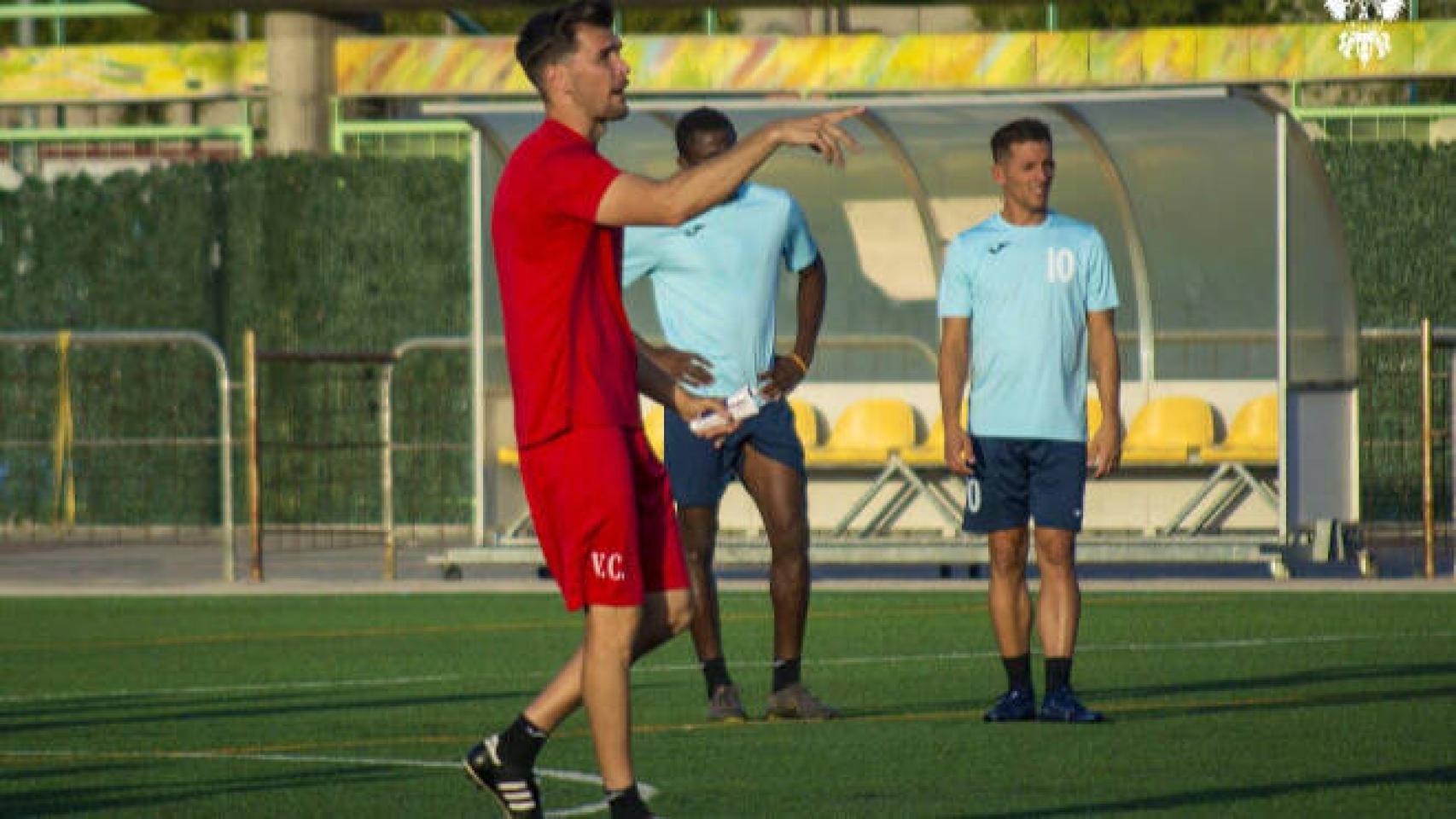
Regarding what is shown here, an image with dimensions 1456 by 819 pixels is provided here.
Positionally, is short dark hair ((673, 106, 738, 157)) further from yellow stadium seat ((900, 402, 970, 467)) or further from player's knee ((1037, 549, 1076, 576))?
yellow stadium seat ((900, 402, 970, 467))

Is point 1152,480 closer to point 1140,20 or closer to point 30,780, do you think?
point 30,780

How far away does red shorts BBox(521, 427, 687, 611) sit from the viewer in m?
7.37

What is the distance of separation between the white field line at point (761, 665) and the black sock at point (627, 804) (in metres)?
4.91

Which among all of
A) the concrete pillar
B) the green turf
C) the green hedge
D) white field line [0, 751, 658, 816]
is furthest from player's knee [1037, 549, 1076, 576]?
the concrete pillar

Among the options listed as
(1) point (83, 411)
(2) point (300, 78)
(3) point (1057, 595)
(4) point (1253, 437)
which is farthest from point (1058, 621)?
(2) point (300, 78)

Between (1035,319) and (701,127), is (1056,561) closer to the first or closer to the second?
A: (1035,319)

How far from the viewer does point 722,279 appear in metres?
10.6

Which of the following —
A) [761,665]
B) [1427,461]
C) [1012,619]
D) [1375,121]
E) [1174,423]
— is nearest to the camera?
[1012,619]

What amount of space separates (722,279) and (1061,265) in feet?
3.90

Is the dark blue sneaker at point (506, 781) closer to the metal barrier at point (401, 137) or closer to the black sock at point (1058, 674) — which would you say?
the black sock at point (1058, 674)

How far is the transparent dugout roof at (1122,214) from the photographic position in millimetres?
18984

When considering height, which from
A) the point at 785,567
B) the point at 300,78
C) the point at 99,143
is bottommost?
the point at 785,567

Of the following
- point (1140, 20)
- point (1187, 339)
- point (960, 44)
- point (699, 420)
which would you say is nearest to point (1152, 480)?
point (1187, 339)

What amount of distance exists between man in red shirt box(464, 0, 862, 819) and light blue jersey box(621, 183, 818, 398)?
3.01 meters
